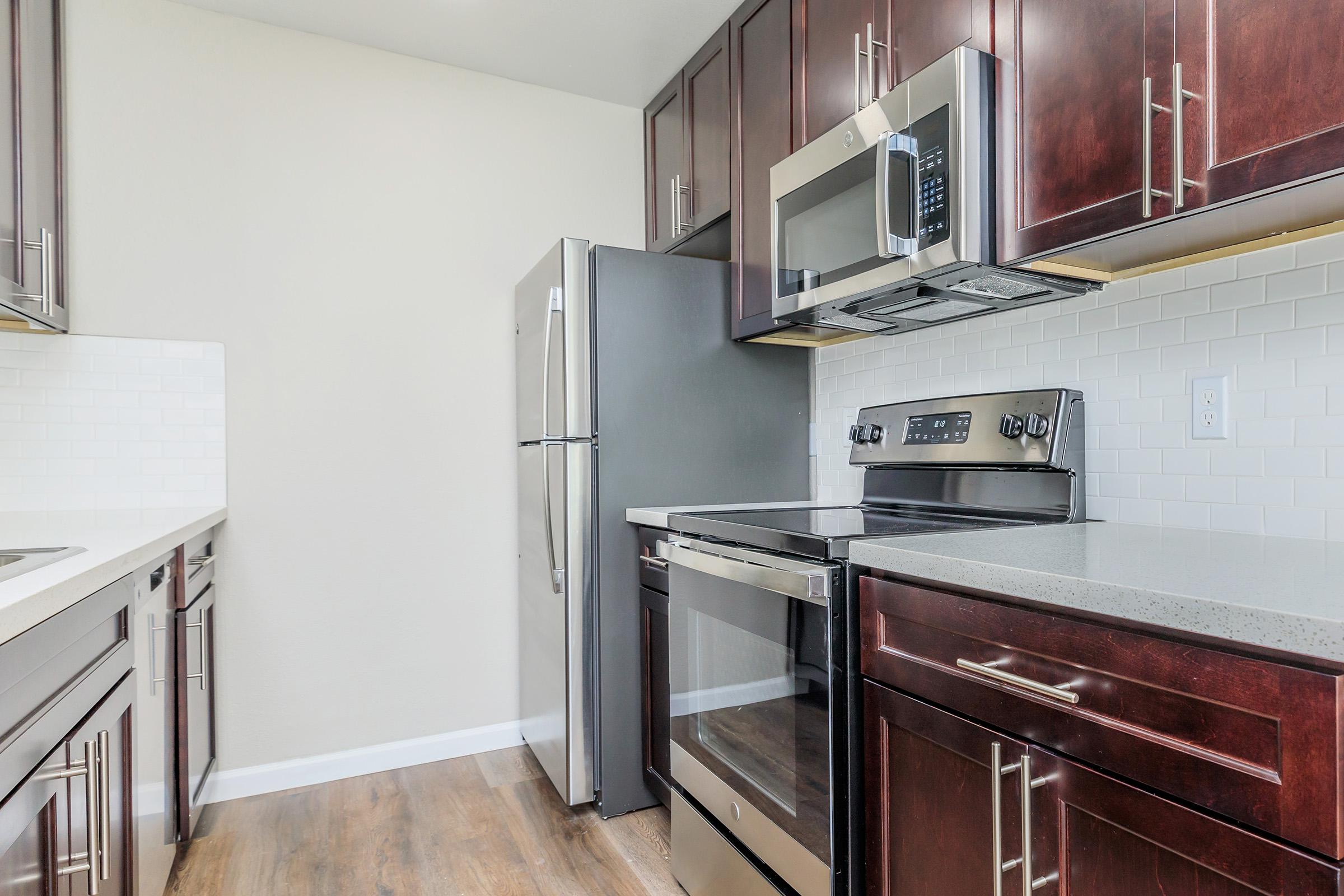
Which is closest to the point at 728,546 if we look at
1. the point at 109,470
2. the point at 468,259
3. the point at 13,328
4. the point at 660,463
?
the point at 660,463

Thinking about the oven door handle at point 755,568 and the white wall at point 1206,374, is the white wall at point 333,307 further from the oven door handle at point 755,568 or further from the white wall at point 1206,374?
the white wall at point 1206,374

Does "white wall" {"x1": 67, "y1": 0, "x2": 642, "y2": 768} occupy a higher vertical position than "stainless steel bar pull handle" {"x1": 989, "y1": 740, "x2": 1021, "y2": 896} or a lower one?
higher

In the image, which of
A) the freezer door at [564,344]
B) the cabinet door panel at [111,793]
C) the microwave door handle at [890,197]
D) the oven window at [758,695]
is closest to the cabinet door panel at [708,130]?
the freezer door at [564,344]

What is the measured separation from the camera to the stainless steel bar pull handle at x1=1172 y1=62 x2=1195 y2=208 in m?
1.13

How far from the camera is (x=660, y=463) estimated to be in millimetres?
2240

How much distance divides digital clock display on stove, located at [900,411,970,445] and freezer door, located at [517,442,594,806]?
0.91 m

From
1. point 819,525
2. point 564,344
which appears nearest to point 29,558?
point 564,344

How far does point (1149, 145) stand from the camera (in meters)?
1.17

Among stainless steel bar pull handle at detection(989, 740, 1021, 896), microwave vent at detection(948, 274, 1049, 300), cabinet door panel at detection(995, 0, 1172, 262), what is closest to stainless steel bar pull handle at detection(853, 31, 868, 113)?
cabinet door panel at detection(995, 0, 1172, 262)

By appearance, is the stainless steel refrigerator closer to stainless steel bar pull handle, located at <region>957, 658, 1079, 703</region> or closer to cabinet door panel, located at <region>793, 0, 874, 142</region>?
cabinet door panel, located at <region>793, 0, 874, 142</region>

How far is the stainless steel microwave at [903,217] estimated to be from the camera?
144 centimetres

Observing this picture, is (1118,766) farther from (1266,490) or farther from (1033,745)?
(1266,490)

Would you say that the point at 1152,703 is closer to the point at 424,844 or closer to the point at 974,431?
the point at 974,431

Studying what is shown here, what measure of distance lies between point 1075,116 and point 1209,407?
0.61 meters
